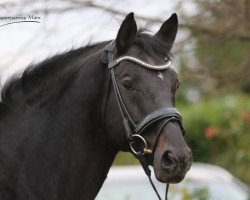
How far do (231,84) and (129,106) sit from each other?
204 inches

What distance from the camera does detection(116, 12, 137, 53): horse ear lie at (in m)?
5.36

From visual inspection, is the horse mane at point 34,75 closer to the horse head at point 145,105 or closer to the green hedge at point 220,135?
the horse head at point 145,105

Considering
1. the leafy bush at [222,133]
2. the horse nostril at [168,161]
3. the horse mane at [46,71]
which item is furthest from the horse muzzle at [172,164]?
the leafy bush at [222,133]

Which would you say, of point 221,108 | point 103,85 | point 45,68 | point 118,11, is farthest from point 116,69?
point 221,108

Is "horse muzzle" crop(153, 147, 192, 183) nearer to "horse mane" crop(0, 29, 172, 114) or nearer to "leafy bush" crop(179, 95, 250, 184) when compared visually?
"horse mane" crop(0, 29, 172, 114)

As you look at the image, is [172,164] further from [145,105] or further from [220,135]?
[220,135]

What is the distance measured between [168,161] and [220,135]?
10537 mm

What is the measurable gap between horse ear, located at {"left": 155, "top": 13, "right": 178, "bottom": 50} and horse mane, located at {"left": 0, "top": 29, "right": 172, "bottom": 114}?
85 mm

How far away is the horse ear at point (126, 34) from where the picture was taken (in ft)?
17.6

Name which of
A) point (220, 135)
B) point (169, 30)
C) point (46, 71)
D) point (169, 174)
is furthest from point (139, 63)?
point (220, 135)

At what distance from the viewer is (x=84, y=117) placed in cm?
534

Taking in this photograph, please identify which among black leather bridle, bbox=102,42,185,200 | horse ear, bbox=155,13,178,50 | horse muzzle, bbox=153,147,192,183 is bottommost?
horse muzzle, bbox=153,147,192,183

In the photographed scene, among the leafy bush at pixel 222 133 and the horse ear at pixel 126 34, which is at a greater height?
the horse ear at pixel 126 34

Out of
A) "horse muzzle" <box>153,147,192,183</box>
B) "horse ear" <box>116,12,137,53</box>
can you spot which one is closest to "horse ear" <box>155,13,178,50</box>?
"horse ear" <box>116,12,137,53</box>
